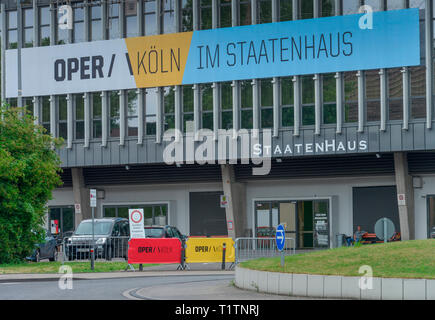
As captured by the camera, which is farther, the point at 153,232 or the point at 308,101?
the point at 308,101

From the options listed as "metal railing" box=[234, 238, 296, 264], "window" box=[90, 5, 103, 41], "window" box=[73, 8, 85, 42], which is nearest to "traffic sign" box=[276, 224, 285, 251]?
"metal railing" box=[234, 238, 296, 264]

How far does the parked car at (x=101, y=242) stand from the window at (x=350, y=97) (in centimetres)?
1258

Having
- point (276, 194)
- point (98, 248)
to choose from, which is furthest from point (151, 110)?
point (98, 248)

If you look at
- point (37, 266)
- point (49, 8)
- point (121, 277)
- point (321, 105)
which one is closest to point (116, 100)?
point (49, 8)

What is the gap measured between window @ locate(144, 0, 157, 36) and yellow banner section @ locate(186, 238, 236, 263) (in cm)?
2007

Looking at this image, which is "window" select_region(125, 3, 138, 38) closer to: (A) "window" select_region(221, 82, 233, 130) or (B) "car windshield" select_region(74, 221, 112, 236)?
(A) "window" select_region(221, 82, 233, 130)

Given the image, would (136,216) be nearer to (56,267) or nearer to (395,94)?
(56,267)

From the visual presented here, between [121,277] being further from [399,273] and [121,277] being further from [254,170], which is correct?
[254,170]

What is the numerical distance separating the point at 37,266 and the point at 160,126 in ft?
56.2

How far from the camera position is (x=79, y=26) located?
48094 millimetres

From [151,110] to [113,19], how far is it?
5.81 metres

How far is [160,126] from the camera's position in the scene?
4503cm
